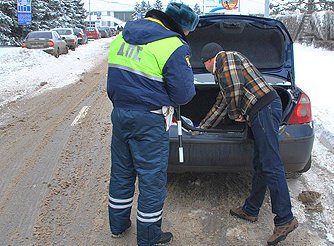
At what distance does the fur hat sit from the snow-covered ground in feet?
6.89

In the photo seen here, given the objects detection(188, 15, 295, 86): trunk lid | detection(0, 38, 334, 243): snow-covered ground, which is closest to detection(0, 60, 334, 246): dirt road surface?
detection(0, 38, 334, 243): snow-covered ground

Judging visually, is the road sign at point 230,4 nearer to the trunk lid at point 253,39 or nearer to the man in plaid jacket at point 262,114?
the trunk lid at point 253,39

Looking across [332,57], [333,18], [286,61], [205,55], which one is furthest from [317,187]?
[333,18]

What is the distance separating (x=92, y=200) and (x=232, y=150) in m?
1.55

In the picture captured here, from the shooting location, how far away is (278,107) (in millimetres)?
3436

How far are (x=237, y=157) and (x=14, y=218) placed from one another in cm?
218

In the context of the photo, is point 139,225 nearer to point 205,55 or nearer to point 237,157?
point 237,157

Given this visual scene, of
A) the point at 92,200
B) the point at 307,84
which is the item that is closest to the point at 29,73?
the point at 307,84

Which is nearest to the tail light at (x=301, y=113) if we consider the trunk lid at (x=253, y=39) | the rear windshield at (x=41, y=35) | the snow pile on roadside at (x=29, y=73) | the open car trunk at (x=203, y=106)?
the open car trunk at (x=203, y=106)

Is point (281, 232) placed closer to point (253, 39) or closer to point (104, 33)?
point (253, 39)

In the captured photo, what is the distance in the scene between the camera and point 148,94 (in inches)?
118

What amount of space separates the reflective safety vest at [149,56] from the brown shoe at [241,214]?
1.60m

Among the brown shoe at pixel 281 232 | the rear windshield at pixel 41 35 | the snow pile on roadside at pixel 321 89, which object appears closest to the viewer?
the brown shoe at pixel 281 232

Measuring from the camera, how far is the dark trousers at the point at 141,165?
3080 millimetres
